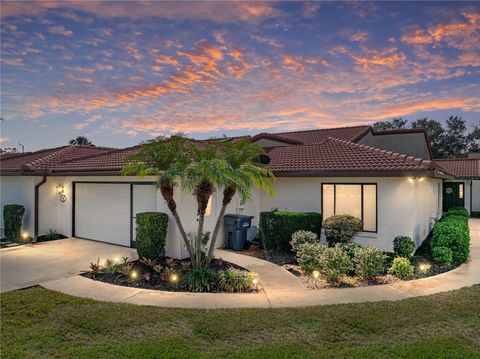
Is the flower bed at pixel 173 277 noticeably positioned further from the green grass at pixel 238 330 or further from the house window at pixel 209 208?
the house window at pixel 209 208

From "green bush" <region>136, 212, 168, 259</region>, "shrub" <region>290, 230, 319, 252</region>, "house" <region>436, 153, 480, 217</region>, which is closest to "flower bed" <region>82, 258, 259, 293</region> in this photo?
"green bush" <region>136, 212, 168, 259</region>

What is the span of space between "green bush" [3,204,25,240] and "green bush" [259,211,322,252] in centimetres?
954

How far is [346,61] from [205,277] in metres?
9.87

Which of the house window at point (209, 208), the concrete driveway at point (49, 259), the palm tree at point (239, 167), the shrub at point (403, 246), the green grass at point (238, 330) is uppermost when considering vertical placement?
the palm tree at point (239, 167)

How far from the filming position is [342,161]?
10727 mm

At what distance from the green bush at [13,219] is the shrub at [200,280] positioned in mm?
8954

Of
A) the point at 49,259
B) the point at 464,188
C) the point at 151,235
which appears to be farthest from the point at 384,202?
the point at 464,188

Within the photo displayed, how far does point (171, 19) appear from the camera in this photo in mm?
9742

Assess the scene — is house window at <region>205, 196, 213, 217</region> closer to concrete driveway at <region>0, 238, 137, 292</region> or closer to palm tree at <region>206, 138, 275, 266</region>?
palm tree at <region>206, 138, 275, 266</region>

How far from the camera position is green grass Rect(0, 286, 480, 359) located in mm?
4125

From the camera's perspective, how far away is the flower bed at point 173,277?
679 cm

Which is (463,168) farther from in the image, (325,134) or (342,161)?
(342,161)

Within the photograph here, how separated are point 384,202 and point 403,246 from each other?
4.60 ft

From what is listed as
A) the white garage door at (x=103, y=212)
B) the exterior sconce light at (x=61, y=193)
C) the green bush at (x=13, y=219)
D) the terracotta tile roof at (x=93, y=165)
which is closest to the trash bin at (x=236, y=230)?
the white garage door at (x=103, y=212)
